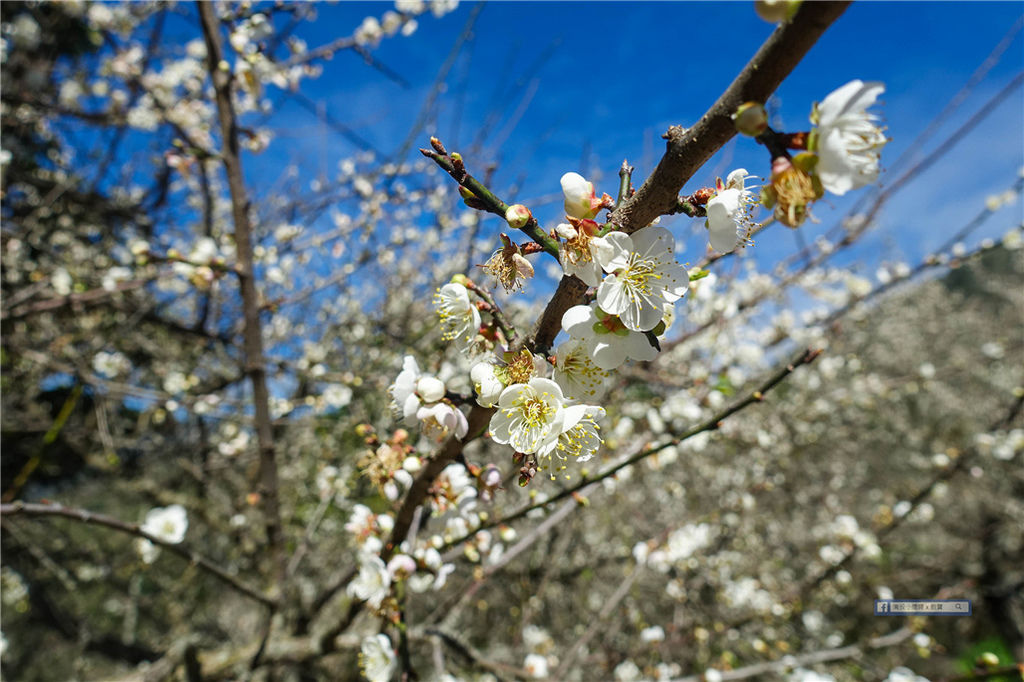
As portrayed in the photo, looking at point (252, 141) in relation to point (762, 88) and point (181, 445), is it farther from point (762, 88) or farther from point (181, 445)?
point (181, 445)

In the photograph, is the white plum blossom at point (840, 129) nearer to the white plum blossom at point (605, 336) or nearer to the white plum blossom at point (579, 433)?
the white plum blossom at point (605, 336)

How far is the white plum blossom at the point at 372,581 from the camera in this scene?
49.3 inches

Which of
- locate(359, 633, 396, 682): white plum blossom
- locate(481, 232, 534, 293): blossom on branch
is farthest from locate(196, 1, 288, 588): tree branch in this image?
locate(481, 232, 534, 293): blossom on branch

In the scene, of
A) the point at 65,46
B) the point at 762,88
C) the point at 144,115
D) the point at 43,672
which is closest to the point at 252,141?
the point at 762,88

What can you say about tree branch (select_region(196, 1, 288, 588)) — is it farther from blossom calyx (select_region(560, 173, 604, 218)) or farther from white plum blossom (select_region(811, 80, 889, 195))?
white plum blossom (select_region(811, 80, 889, 195))

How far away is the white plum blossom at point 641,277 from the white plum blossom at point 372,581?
92 cm

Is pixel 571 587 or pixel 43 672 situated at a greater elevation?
pixel 571 587

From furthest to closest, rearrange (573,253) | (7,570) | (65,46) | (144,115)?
1. (65,46)
2. (144,115)
3. (7,570)
4. (573,253)

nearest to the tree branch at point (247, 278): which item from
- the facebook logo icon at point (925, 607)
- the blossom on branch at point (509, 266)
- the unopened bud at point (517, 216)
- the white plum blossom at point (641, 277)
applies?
the blossom on branch at point (509, 266)

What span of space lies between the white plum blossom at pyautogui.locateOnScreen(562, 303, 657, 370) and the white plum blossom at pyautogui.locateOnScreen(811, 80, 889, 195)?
0.31 metres

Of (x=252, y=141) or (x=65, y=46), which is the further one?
(x=65, y=46)

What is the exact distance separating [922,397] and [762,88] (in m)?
11.4

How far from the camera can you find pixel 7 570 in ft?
12.1

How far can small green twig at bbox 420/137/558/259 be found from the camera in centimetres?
70
